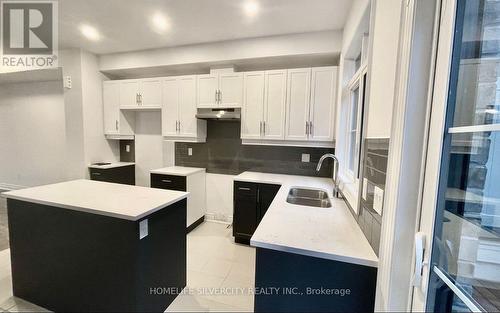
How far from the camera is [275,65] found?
3.31m

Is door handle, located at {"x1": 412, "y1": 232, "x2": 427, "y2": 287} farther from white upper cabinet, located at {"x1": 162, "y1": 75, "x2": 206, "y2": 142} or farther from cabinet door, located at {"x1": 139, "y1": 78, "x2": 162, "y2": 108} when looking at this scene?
cabinet door, located at {"x1": 139, "y1": 78, "x2": 162, "y2": 108}

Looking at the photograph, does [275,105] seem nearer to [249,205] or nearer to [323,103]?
[323,103]

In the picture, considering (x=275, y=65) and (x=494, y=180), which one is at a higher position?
(x=275, y=65)

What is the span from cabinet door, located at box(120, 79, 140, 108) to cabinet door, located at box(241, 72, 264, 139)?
6.24 feet

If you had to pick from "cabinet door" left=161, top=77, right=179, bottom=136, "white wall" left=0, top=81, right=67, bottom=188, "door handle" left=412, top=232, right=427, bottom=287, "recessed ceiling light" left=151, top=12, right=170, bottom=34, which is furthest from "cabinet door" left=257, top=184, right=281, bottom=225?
"white wall" left=0, top=81, right=67, bottom=188

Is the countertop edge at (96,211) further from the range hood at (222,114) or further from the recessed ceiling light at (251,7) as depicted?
the recessed ceiling light at (251,7)

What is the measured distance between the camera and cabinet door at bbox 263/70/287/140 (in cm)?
297

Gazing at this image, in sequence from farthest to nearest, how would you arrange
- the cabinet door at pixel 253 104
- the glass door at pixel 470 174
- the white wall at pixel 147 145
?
the white wall at pixel 147 145 < the cabinet door at pixel 253 104 < the glass door at pixel 470 174

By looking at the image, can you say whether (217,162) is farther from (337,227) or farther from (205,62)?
(337,227)

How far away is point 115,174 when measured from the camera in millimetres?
3645

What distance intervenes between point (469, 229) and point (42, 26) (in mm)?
4359

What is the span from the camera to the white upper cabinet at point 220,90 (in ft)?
10.2

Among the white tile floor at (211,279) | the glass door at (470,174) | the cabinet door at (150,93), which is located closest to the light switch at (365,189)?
the glass door at (470,174)

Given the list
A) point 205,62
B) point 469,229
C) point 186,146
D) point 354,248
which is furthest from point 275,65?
point 469,229
